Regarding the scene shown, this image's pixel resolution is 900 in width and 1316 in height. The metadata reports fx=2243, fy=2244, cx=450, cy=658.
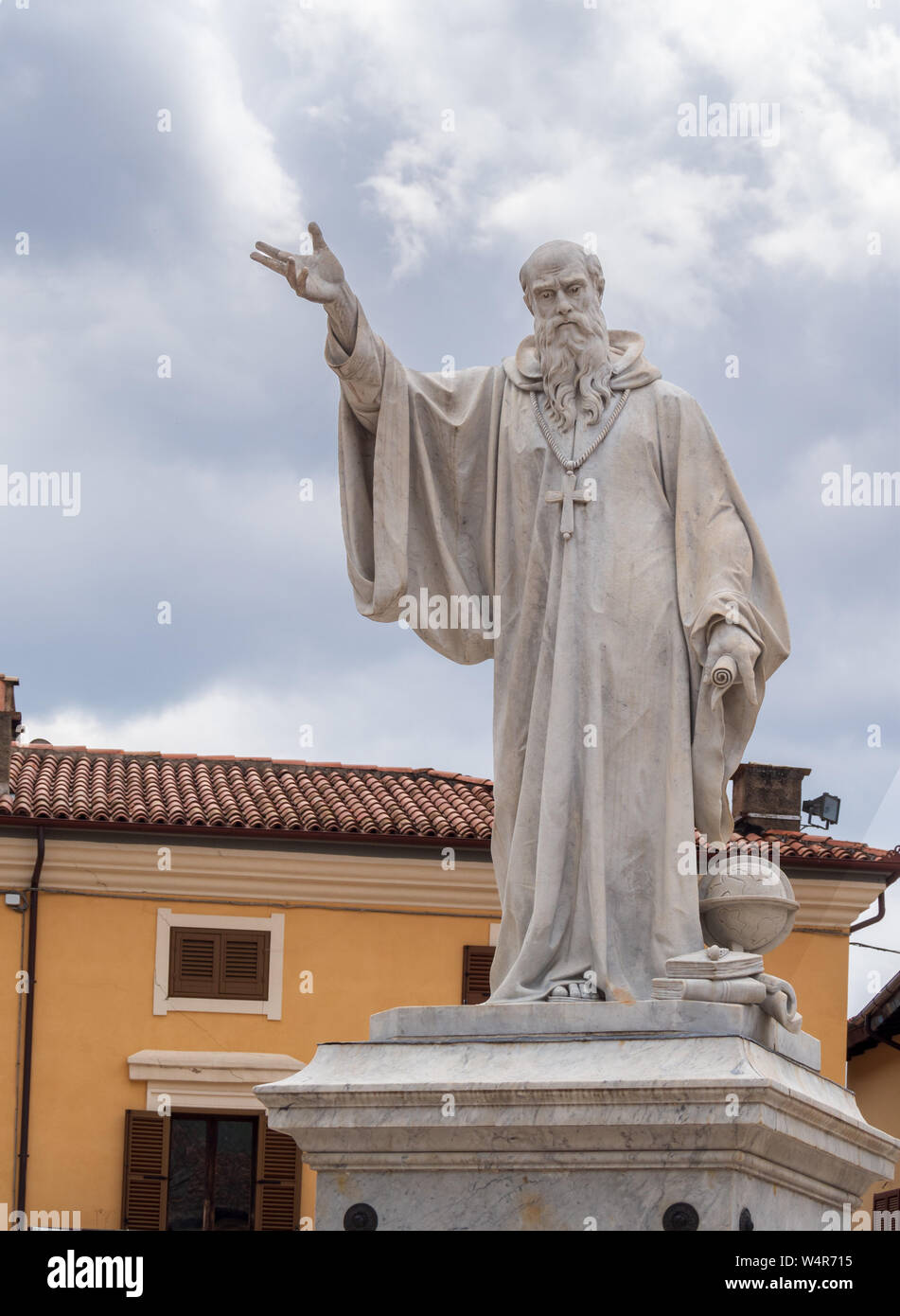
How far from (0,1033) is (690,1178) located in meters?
21.5

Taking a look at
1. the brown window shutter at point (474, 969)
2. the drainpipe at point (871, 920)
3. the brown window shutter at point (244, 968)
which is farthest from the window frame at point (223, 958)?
the drainpipe at point (871, 920)

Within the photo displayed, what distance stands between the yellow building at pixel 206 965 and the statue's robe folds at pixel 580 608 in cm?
1884

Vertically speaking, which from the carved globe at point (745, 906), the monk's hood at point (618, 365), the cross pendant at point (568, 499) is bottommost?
the carved globe at point (745, 906)

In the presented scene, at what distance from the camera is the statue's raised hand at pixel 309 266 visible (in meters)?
8.09

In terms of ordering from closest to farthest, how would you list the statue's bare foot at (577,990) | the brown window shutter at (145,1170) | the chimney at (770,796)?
the statue's bare foot at (577,990) → the brown window shutter at (145,1170) → the chimney at (770,796)

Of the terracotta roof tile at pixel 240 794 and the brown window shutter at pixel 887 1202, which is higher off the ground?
the terracotta roof tile at pixel 240 794

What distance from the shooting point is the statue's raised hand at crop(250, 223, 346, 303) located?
809cm

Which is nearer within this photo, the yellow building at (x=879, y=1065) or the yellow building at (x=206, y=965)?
the yellow building at (x=206, y=965)

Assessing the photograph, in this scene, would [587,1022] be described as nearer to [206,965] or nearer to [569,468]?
[569,468]

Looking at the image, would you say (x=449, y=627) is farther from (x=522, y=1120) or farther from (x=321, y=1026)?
(x=321, y=1026)

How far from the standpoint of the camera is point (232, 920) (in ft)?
91.2

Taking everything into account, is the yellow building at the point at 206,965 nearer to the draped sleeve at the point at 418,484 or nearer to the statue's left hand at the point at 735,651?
the draped sleeve at the point at 418,484

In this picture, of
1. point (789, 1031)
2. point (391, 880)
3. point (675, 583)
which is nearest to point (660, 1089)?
point (789, 1031)
